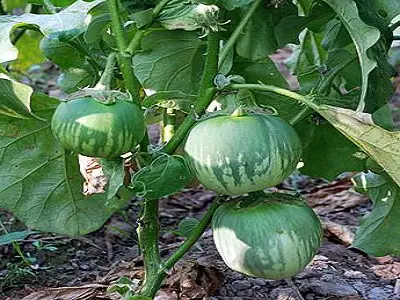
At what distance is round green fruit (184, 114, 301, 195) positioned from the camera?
103 cm

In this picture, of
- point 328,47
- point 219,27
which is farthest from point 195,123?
point 328,47

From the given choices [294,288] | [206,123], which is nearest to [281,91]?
[206,123]

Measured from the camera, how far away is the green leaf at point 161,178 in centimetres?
113

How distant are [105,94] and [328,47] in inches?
22.0

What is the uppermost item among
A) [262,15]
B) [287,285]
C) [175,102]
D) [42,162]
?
[262,15]

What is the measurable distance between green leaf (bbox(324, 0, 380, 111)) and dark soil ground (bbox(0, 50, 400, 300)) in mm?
590

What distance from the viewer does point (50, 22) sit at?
1.16 meters

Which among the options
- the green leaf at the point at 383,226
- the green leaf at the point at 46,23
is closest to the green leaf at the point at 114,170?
the green leaf at the point at 46,23

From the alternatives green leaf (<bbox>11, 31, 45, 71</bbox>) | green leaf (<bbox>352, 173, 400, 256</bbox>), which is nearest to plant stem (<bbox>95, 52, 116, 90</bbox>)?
green leaf (<bbox>352, 173, 400, 256</bbox>)

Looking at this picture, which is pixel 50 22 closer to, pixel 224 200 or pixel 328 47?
pixel 224 200

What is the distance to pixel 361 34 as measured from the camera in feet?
3.66

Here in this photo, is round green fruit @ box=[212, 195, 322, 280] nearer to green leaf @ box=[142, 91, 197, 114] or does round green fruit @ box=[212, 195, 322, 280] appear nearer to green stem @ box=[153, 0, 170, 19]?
green leaf @ box=[142, 91, 197, 114]

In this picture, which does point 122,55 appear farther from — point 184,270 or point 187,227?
point 184,270

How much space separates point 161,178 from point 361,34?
0.36m
